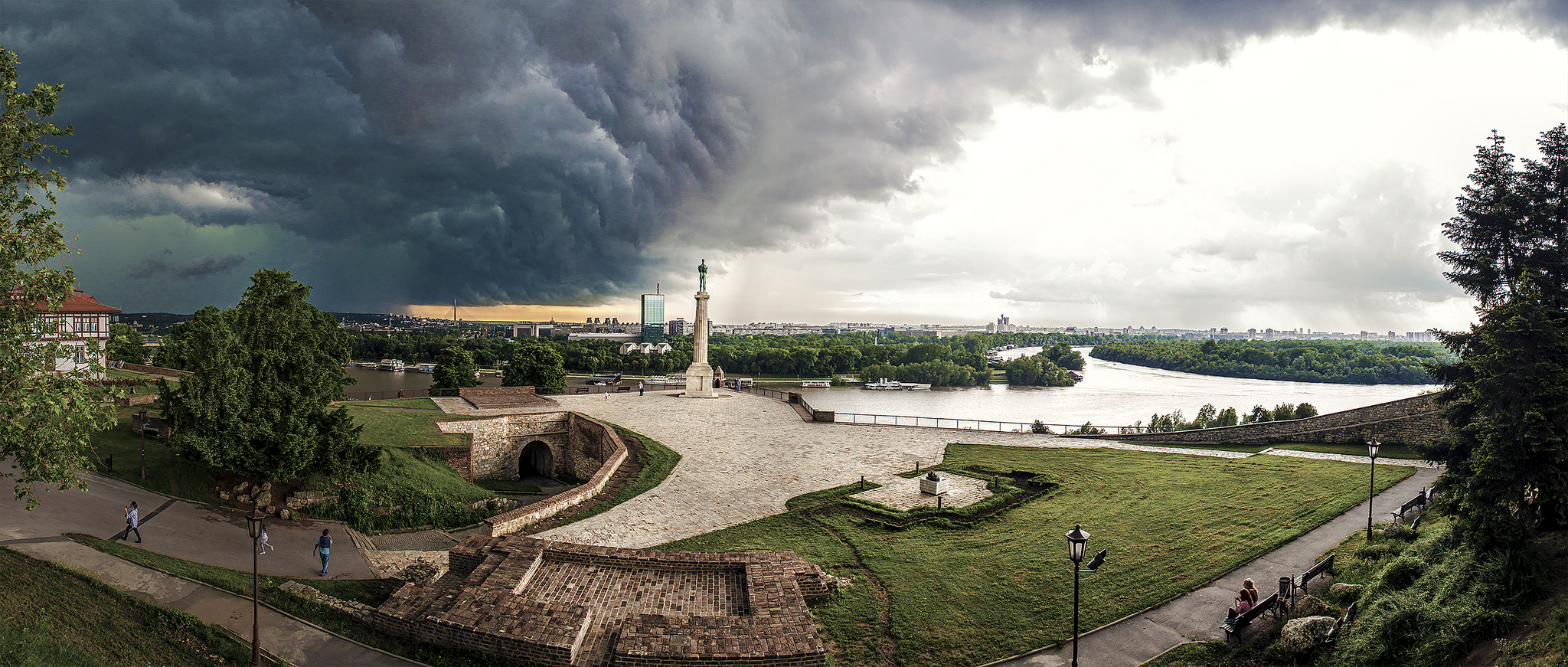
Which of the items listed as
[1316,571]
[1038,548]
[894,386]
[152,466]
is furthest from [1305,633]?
[894,386]

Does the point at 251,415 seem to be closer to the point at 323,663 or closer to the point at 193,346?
the point at 193,346

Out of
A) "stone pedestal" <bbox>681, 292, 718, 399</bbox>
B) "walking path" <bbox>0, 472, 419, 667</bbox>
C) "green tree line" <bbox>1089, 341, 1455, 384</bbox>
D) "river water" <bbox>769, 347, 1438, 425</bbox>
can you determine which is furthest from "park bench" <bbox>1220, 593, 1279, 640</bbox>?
"green tree line" <bbox>1089, 341, 1455, 384</bbox>

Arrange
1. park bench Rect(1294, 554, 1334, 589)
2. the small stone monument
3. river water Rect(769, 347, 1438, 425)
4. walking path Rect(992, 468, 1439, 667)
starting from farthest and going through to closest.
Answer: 1. river water Rect(769, 347, 1438, 425)
2. the small stone monument
3. park bench Rect(1294, 554, 1334, 589)
4. walking path Rect(992, 468, 1439, 667)

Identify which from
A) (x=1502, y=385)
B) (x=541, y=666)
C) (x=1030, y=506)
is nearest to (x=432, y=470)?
(x=541, y=666)

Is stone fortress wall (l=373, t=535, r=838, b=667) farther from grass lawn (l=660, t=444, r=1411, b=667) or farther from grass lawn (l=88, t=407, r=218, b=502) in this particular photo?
grass lawn (l=88, t=407, r=218, b=502)

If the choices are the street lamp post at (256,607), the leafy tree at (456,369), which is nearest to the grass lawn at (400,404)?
the leafy tree at (456,369)

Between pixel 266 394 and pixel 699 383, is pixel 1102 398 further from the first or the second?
pixel 266 394

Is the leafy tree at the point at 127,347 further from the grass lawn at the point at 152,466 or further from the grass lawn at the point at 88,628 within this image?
the grass lawn at the point at 88,628
